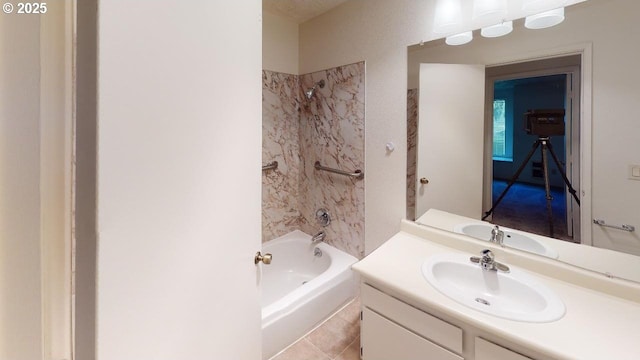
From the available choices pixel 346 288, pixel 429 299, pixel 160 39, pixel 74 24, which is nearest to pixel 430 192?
pixel 429 299

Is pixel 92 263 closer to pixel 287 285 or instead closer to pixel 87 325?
pixel 87 325

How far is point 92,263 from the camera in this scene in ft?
1.48

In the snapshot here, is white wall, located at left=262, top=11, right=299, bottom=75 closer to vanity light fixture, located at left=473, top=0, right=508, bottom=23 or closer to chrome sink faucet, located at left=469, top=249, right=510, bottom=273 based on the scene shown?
→ vanity light fixture, located at left=473, top=0, right=508, bottom=23

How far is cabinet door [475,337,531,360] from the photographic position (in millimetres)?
915

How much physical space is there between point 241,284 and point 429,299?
2.46ft

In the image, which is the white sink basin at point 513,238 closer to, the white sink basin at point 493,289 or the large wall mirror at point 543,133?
the large wall mirror at point 543,133

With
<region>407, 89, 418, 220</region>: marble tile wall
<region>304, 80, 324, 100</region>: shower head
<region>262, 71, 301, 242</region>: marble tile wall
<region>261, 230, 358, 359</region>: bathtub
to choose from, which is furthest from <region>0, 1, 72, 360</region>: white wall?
<region>304, 80, 324, 100</region>: shower head

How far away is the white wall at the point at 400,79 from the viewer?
3.64ft

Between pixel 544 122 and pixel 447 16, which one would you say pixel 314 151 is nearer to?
pixel 447 16

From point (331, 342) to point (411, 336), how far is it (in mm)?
754

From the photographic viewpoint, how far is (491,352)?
96cm

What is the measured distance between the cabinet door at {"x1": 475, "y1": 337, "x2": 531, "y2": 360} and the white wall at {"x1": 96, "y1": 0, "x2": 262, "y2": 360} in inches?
33.7

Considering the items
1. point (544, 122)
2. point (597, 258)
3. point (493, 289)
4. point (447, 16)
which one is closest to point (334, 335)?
point (493, 289)

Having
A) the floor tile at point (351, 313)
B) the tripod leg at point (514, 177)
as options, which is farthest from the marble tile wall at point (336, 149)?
the tripod leg at point (514, 177)
